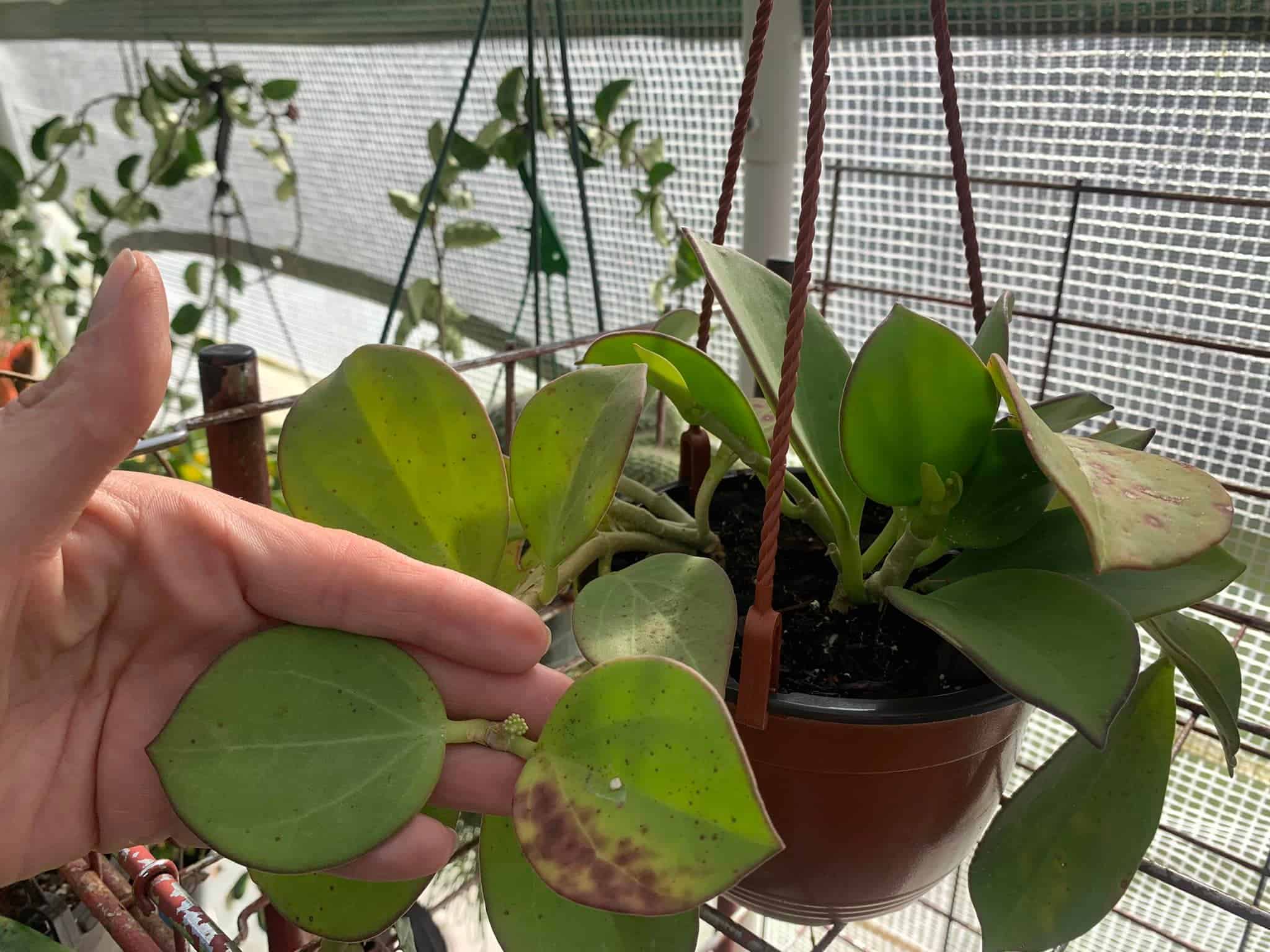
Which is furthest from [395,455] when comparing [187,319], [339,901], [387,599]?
[187,319]

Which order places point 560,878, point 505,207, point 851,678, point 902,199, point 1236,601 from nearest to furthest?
point 560,878 → point 851,678 → point 1236,601 → point 902,199 → point 505,207

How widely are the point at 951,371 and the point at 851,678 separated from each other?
0.12 metres

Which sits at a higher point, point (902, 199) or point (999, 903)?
point (902, 199)

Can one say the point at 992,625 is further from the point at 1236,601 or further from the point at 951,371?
the point at 1236,601

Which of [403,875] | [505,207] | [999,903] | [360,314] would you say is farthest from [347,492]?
[360,314]

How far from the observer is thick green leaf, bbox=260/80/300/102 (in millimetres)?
951

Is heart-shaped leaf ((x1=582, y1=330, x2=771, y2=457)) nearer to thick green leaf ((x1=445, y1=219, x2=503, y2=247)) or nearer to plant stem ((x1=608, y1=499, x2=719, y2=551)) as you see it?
plant stem ((x1=608, y1=499, x2=719, y2=551))

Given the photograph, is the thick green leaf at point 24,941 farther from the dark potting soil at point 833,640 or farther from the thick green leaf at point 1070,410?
the thick green leaf at point 1070,410

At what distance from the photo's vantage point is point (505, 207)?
1076mm

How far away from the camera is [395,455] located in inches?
12.9

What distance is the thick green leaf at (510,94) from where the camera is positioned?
2.56 ft

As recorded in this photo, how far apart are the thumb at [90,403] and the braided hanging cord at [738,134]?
0.69 feet

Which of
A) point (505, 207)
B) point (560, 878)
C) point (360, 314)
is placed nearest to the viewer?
point (560, 878)

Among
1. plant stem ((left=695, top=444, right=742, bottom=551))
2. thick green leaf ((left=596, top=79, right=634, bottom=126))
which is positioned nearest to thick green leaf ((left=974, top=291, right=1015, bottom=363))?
plant stem ((left=695, top=444, right=742, bottom=551))
